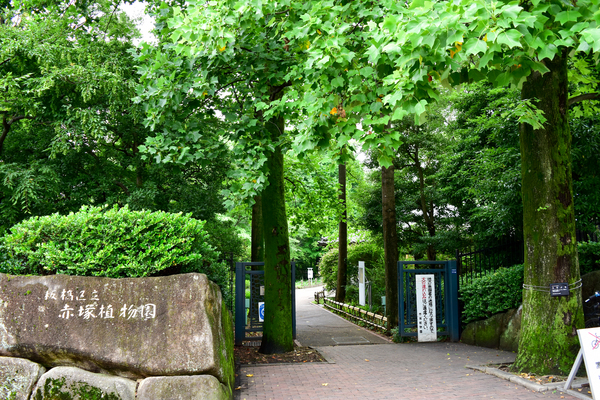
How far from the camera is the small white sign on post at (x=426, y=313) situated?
1060 centimetres

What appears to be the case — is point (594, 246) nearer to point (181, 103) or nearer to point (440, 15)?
point (440, 15)

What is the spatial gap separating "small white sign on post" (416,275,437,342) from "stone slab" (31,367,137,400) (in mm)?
7251

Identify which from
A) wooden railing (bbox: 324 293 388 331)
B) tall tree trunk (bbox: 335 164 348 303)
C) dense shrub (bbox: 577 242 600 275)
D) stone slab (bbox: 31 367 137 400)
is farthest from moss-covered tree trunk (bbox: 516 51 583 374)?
tall tree trunk (bbox: 335 164 348 303)

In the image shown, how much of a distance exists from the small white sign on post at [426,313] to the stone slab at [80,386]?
23.8 ft

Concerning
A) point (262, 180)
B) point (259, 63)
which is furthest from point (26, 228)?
point (259, 63)

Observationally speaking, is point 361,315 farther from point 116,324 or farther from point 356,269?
point 116,324

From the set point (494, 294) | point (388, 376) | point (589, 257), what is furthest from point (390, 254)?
point (388, 376)

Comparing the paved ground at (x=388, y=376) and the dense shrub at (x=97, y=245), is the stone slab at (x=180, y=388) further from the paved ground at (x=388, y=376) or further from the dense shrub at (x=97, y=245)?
the dense shrub at (x=97, y=245)

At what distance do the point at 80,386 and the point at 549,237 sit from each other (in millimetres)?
6680

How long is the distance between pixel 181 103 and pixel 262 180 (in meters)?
2.19

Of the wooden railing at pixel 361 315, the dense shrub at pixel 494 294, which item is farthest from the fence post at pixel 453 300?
the wooden railing at pixel 361 315

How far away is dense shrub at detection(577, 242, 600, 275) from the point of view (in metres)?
8.92

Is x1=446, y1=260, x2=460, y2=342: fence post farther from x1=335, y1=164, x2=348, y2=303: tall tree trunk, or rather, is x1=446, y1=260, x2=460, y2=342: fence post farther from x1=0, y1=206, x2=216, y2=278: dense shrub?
x1=335, y1=164, x2=348, y2=303: tall tree trunk

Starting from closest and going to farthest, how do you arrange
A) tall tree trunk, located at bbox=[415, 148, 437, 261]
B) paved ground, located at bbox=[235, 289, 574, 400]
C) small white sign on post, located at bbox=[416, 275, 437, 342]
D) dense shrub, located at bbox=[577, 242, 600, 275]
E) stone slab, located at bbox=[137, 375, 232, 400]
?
stone slab, located at bbox=[137, 375, 232, 400]
paved ground, located at bbox=[235, 289, 574, 400]
dense shrub, located at bbox=[577, 242, 600, 275]
small white sign on post, located at bbox=[416, 275, 437, 342]
tall tree trunk, located at bbox=[415, 148, 437, 261]
